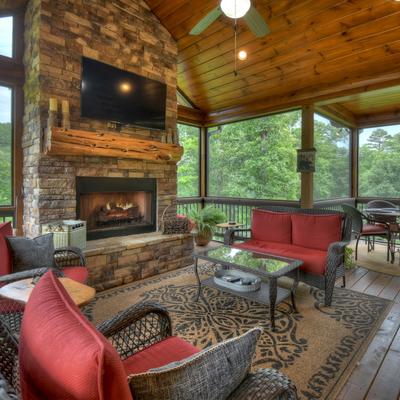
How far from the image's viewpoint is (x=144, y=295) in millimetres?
3209

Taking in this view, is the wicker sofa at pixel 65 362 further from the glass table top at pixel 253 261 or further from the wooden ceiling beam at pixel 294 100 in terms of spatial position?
the wooden ceiling beam at pixel 294 100

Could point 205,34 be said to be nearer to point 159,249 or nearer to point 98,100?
point 98,100

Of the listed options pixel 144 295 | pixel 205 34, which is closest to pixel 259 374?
pixel 144 295

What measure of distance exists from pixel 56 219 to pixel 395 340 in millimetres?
3623

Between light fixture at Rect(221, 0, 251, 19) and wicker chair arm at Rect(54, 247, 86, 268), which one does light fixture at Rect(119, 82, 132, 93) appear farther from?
wicker chair arm at Rect(54, 247, 86, 268)

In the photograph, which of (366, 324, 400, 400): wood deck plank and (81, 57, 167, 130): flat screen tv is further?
(81, 57, 167, 130): flat screen tv

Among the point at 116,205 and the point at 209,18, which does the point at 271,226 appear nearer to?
the point at 116,205

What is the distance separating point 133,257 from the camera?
3.69m

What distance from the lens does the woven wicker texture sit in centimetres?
74

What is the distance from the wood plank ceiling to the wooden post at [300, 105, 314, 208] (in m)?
0.25

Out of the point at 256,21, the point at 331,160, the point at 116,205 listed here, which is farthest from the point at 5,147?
the point at 331,160

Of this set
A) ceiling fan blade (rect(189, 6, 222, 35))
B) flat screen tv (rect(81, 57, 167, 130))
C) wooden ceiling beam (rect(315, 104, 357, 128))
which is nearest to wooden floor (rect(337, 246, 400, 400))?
ceiling fan blade (rect(189, 6, 222, 35))

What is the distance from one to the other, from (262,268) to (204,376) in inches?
75.5

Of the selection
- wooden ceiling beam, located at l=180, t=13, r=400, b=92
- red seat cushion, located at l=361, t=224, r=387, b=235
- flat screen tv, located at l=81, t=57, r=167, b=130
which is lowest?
red seat cushion, located at l=361, t=224, r=387, b=235
